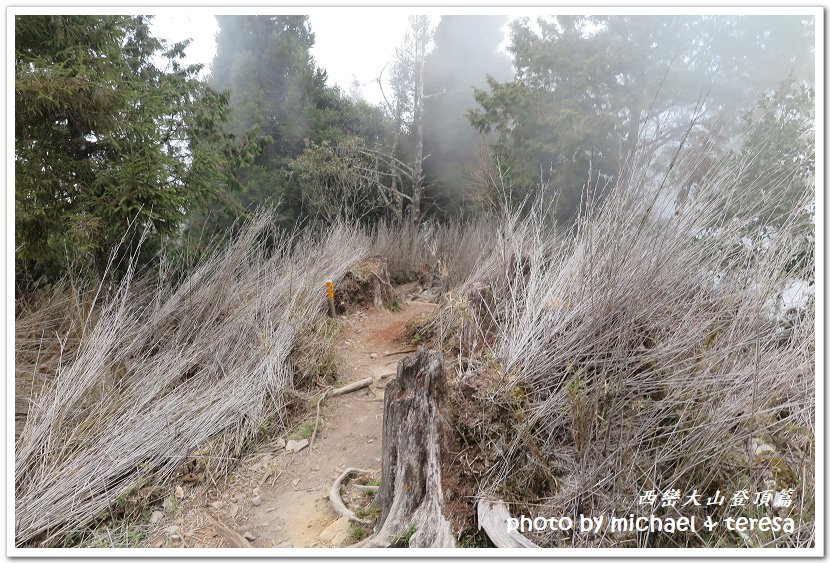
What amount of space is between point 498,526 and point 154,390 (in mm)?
1803

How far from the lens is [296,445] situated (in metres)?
2.66

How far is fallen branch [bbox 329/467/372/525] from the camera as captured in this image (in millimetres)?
1854

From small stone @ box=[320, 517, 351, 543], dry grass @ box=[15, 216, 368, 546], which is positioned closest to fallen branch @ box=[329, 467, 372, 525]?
small stone @ box=[320, 517, 351, 543]

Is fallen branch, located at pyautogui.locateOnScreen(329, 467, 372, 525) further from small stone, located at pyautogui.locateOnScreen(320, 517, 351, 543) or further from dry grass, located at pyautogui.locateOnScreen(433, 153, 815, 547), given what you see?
dry grass, located at pyautogui.locateOnScreen(433, 153, 815, 547)

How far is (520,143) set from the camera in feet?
22.8

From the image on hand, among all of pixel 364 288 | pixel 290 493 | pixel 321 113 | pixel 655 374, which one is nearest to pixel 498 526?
pixel 655 374

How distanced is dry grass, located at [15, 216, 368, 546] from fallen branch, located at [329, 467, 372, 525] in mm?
629

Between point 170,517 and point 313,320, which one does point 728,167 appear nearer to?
point 170,517

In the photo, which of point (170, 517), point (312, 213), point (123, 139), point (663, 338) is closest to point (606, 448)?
point (663, 338)

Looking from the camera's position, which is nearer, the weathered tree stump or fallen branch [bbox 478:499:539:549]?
fallen branch [bbox 478:499:539:549]

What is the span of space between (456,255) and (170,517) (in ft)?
16.2

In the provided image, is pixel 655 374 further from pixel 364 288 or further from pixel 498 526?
pixel 364 288

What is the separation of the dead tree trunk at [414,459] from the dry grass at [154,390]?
101cm

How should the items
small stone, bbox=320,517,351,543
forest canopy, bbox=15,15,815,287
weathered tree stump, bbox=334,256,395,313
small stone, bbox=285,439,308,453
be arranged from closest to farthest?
1. small stone, bbox=320,517,351,543
2. forest canopy, bbox=15,15,815,287
3. small stone, bbox=285,439,308,453
4. weathered tree stump, bbox=334,256,395,313
